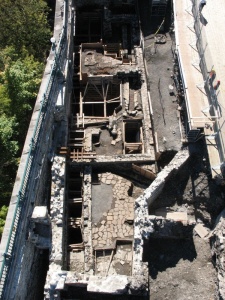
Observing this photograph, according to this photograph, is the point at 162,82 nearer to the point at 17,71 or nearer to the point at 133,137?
the point at 133,137

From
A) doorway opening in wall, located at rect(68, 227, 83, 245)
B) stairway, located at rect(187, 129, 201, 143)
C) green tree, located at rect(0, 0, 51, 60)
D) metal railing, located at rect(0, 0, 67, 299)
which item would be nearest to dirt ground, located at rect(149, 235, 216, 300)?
doorway opening in wall, located at rect(68, 227, 83, 245)

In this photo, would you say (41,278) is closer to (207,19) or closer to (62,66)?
(62,66)

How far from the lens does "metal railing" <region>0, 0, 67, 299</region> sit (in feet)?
45.1

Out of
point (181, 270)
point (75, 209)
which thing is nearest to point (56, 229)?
point (75, 209)

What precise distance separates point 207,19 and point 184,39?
203 cm

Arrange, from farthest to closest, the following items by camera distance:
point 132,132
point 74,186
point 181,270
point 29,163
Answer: point 132,132 < point 74,186 < point 181,270 < point 29,163

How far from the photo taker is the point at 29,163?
1606 centimetres

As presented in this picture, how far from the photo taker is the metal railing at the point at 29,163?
13.8 m

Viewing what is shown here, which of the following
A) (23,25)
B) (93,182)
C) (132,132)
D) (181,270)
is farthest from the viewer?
(132,132)

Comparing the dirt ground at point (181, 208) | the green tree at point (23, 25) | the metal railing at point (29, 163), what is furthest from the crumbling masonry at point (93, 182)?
the green tree at point (23, 25)

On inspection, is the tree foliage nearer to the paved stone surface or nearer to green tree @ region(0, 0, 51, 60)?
green tree @ region(0, 0, 51, 60)

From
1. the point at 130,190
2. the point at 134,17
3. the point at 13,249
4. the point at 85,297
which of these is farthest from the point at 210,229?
the point at 134,17

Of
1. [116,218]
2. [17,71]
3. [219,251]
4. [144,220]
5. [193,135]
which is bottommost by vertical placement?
[219,251]

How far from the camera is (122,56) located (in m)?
28.2
